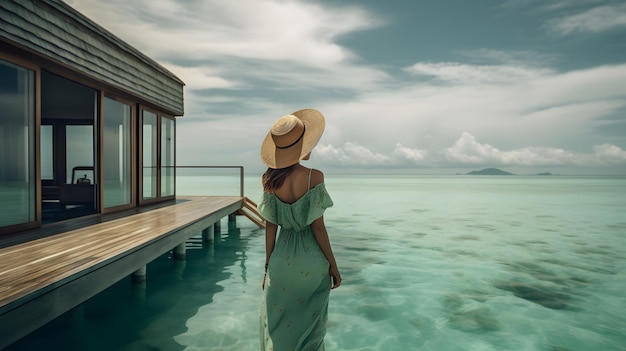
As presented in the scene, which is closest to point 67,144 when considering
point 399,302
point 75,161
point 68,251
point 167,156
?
point 75,161

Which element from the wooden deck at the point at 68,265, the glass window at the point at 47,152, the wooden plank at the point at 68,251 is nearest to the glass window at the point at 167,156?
the glass window at the point at 47,152

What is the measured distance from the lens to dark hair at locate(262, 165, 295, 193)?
7.97 ft

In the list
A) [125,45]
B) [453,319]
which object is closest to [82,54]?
[125,45]

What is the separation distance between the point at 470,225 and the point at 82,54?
13661 mm

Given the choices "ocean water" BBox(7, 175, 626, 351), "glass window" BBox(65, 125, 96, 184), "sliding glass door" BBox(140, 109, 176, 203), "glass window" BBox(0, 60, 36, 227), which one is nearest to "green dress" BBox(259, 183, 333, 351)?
"ocean water" BBox(7, 175, 626, 351)

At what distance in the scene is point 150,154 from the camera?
10.5m

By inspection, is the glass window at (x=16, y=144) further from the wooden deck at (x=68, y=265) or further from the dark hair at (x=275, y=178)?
the dark hair at (x=275, y=178)

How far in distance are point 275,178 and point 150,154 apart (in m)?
8.97

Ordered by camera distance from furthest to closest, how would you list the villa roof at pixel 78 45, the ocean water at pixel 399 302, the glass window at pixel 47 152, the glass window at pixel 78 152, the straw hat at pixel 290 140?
the glass window at pixel 47 152 → the glass window at pixel 78 152 → the villa roof at pixel 78 45 → the ocean water at pixel 399 302 → the straw hat at pixel 290 140

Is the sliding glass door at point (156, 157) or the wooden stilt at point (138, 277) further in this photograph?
the sliding glass door at point (156, 157)

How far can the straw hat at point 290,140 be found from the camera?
2387 millimetres

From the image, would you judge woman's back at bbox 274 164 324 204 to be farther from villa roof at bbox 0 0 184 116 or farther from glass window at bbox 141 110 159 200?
glass window at bbox 141 110 159 200

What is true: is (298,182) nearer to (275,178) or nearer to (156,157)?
(275,178)

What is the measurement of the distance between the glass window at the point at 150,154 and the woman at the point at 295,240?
8557 millimetres
